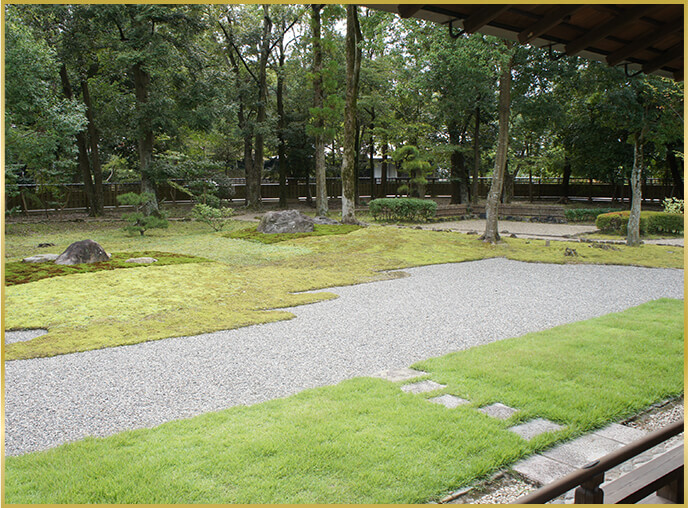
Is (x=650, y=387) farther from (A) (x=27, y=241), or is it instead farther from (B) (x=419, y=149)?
(B) (x=419, y=149)

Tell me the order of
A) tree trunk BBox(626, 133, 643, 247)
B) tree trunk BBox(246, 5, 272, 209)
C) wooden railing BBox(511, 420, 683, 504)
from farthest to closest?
1. tree trunk BBox(246, 5, 272, 209)
2. tree trunk BBox(626, 133, 643, 247)
3. wooden railing BBox(511, 420, 683, 504)

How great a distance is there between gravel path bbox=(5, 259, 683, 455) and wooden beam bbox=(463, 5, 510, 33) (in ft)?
9.04

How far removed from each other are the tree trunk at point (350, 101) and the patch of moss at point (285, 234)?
37.4 inches

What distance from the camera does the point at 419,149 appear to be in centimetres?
2214

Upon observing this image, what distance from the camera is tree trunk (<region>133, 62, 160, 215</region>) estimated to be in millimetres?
15953

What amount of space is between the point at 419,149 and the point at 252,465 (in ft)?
66.7

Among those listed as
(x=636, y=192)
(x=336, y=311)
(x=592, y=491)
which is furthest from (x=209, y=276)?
(x=636, y=192)

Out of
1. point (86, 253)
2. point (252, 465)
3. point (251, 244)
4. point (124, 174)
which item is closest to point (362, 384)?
point (252, 465)

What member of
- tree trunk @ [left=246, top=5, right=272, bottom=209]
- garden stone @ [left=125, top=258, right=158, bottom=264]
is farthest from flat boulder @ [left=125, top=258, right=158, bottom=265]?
tree trunk @ [left=246, top=5, right=272, bottom=209]

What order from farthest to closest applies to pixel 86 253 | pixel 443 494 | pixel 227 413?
pixel 86 253
pixel 227 413
pixel 443 494

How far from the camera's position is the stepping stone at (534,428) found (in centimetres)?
328

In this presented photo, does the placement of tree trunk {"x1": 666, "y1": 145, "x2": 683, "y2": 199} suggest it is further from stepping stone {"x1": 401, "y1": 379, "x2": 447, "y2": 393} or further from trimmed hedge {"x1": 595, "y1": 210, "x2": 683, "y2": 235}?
stepping stone {"x1": 401, "y1": 379, "x2": 447, "y2": 393}

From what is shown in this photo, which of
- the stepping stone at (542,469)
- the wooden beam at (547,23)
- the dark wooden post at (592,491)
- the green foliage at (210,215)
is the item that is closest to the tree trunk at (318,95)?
the green foliage at (210,215)

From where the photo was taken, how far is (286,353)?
16.6 feet
